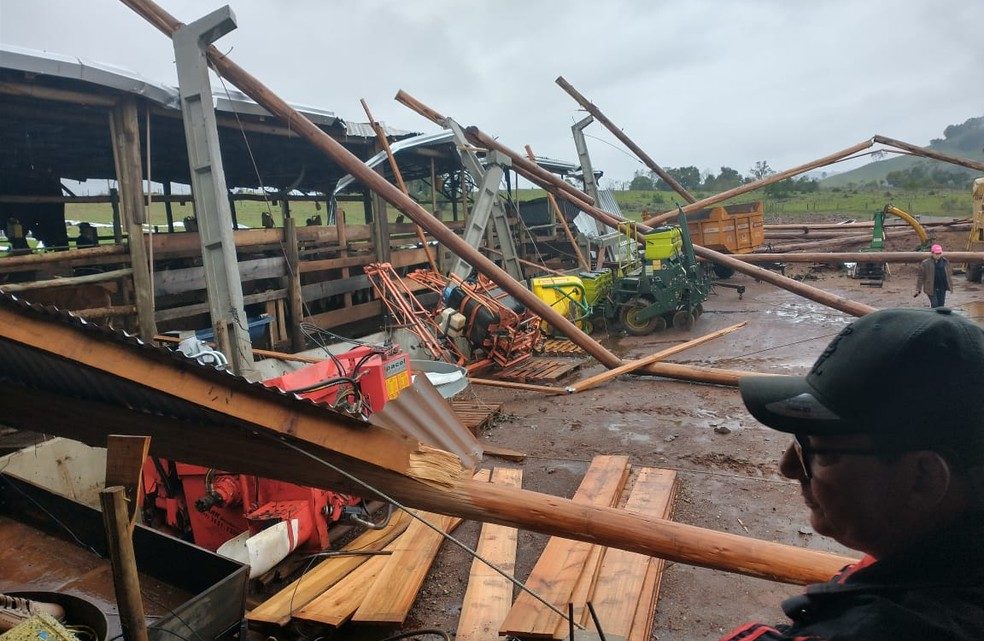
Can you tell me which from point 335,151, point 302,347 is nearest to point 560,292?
point 302,347

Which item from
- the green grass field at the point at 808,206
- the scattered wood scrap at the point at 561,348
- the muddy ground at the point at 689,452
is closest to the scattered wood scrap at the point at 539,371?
the muddy ground at the point at 689,452

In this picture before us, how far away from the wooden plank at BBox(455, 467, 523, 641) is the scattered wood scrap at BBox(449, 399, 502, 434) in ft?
8.39

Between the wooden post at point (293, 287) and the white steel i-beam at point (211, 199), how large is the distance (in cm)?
240

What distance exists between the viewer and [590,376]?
31.7ft

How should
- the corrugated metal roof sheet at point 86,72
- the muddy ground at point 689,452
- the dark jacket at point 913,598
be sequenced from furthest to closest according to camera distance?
the corrugated metal roof sheet at point 86,72
the muddy ground at point 689,452
the dark jacket at point 913,598

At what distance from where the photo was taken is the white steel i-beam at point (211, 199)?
7.11 m

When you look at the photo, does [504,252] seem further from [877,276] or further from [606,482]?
[877,276]

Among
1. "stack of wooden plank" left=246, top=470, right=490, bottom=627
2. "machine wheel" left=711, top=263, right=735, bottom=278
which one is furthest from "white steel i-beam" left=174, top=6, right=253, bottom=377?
"machine wheel" left=711, top=263, right=735, bottom=278

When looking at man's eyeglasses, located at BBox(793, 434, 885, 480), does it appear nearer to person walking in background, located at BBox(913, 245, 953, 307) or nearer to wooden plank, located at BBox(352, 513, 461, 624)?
wooden plank, located at BBox(352, 513, 461, 624)

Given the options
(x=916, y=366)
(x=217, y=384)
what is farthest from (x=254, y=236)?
(x=916, y=366)

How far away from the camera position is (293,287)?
980 centimetres

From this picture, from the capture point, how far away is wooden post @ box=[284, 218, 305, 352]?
9781 mm

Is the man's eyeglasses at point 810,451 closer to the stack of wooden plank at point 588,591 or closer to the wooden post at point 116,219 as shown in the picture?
the stack of wooden plank at point 588,591

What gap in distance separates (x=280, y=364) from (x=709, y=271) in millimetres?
14336
